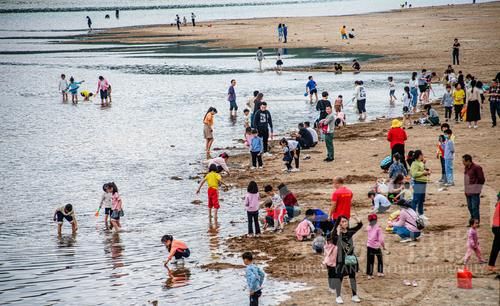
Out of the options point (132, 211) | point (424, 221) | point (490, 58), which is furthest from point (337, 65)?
point (424, 221)

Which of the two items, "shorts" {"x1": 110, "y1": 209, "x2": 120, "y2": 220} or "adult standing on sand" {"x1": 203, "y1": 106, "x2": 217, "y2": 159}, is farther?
"adult standing on sand" {"x1": 203, "y1": 106, "x2": 217, "y2": 159}

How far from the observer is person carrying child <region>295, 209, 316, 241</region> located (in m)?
18.0

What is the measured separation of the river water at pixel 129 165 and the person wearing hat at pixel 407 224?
2.92 meters

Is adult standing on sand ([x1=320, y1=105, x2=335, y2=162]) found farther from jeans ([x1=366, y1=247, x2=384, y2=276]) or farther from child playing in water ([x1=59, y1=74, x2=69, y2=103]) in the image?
child playing in water ([x1=59, y1=74, x2=69, y2=103])

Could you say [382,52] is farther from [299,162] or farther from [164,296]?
[164,296]

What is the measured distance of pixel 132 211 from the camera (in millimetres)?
22875

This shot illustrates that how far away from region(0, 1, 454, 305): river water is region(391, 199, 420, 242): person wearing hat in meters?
2.92

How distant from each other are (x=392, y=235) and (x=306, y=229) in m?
1.88

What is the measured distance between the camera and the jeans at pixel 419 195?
18234 mm

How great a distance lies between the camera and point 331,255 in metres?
14.2

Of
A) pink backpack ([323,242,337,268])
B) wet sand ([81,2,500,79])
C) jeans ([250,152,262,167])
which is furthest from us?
wet sand ([81,2,500,79])

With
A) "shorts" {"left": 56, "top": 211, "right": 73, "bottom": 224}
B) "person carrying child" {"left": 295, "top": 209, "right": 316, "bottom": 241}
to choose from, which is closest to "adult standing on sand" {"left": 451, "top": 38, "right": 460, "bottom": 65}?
"person carrying child" {"left": 295, "top": 209, "right": 316, "bottom": 241}

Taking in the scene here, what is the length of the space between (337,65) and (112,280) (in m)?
37.1

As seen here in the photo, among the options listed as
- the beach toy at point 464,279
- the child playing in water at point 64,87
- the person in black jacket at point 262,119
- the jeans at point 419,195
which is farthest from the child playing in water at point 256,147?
the child playing in water at point 64,87
